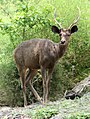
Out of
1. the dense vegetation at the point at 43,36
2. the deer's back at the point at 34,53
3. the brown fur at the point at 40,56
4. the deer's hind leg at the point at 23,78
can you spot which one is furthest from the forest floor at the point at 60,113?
the dense vegetation at the point at 43,36

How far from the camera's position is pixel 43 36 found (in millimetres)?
12203

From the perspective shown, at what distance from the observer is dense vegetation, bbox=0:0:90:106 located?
11.5 meters

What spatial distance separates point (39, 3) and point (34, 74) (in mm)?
2714

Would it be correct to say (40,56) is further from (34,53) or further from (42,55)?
(34,53)

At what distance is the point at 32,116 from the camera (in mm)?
8016

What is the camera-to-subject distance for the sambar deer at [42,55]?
396 inches

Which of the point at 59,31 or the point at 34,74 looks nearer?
the point at 59,31

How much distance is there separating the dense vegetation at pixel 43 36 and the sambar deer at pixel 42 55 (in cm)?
73

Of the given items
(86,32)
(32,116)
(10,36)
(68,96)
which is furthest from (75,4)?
(32,116)

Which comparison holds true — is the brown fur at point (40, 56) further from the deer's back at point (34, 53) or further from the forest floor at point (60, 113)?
the forest floor at point (60, 113)

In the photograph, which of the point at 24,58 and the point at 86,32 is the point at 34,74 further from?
the point at 86,32

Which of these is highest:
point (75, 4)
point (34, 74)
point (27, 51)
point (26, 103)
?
point (75, 4)

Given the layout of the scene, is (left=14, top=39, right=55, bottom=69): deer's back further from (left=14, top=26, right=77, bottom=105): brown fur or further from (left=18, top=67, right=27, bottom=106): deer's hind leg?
(left=18, top=67, right=27, bottom=106): deer's hind leg

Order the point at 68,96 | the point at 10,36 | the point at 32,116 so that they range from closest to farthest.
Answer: the point at 32,116 < the point at 68,96 < the point at 10,36
